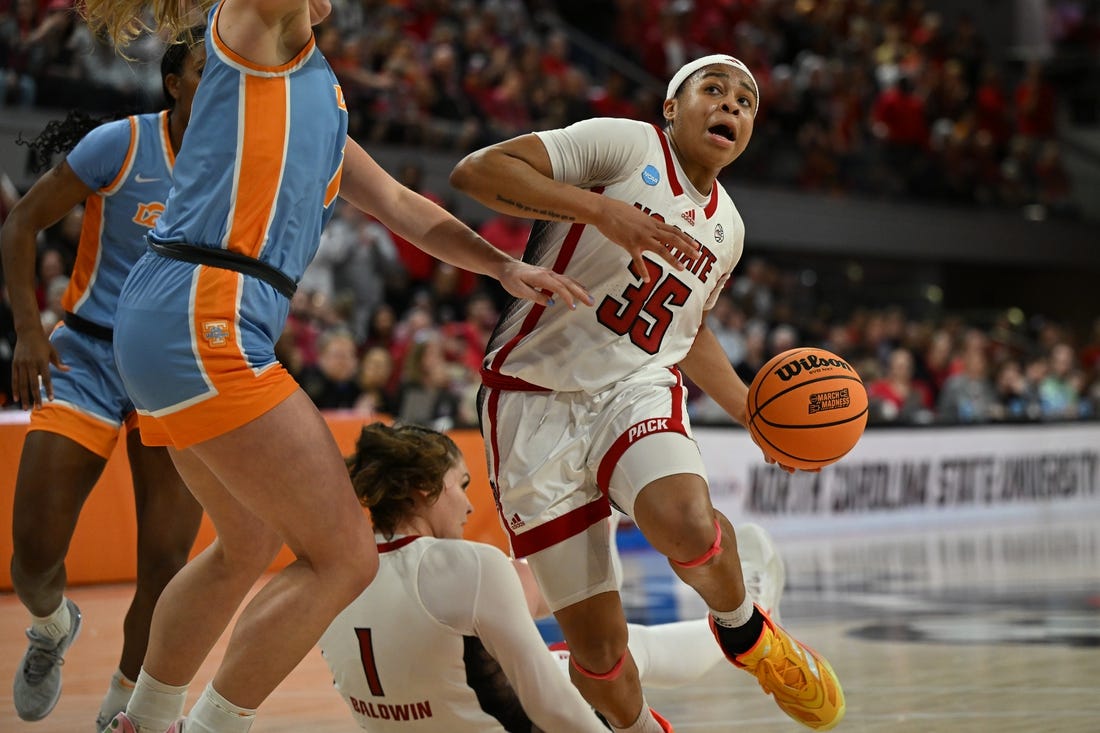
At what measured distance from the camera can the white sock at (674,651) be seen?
468cm

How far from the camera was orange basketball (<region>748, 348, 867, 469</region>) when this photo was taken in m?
4.43

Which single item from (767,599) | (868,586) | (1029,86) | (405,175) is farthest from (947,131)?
(767,599)

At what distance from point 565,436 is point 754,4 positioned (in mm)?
17915

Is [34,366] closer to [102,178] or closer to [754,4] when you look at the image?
[102,178]

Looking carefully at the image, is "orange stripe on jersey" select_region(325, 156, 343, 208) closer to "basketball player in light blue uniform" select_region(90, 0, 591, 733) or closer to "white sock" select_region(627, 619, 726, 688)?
"basketball player in light blue uniform" select_region(90, 0, 591, 733)

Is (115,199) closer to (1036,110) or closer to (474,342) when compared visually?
(474,342)

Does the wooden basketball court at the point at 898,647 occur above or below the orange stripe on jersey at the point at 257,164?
below

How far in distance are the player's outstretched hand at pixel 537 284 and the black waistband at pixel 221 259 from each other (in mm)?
770

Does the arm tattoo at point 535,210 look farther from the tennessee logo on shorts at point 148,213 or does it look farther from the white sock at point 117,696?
the white sock at point 117,696

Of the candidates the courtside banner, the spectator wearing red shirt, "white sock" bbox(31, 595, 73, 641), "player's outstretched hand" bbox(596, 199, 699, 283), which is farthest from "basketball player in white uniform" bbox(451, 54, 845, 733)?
the spectator wearing red shirt

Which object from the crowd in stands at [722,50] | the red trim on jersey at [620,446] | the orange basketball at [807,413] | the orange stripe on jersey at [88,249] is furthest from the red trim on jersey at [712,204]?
the crowd in stands at [722,50]

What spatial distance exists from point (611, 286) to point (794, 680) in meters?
1.33

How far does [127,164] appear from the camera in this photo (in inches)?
183

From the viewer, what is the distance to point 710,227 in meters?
4.48
